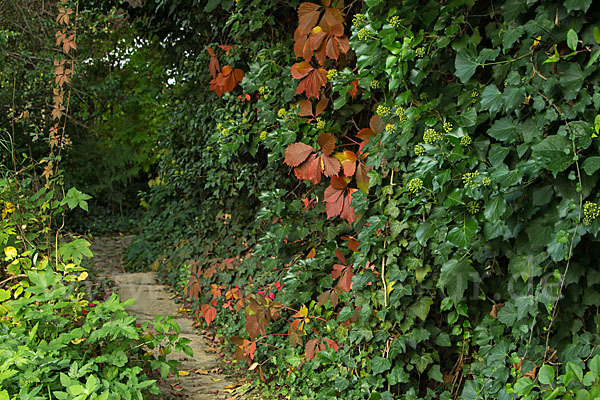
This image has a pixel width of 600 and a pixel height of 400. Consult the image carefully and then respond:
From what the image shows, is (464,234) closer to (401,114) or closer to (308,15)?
(401,114)


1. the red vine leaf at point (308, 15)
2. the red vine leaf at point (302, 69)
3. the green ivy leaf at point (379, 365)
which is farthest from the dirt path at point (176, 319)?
the red vine leaf at point (308, 15)

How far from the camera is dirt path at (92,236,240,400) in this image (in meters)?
3.15

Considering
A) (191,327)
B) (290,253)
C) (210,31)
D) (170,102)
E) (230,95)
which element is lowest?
(191,327)

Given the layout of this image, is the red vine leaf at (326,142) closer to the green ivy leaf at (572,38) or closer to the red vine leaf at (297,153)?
the red vine leaf at (297,153)

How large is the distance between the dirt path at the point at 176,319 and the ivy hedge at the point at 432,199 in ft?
1.04

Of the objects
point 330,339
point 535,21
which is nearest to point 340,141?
point 330,339

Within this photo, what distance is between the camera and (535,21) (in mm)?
1517

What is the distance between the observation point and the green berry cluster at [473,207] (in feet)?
5.64

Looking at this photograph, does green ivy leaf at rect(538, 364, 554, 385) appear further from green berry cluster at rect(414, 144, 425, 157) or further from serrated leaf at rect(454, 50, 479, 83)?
serrated leaf at rect(454, 50, 479, 83)

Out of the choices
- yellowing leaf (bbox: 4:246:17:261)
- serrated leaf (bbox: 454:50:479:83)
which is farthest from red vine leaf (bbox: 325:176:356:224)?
yellowing leaf (bbox: 4:246:17:261)

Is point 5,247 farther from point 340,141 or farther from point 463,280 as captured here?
point 463,280

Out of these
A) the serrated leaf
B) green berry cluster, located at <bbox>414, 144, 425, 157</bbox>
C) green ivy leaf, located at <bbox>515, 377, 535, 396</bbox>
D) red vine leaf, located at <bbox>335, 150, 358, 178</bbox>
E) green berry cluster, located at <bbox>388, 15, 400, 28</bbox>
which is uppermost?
green berry cluster, located at <bbox>388, 15, 400, 28</bbox>

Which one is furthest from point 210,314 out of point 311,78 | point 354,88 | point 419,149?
point 419,149

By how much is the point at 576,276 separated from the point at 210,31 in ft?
13.2
